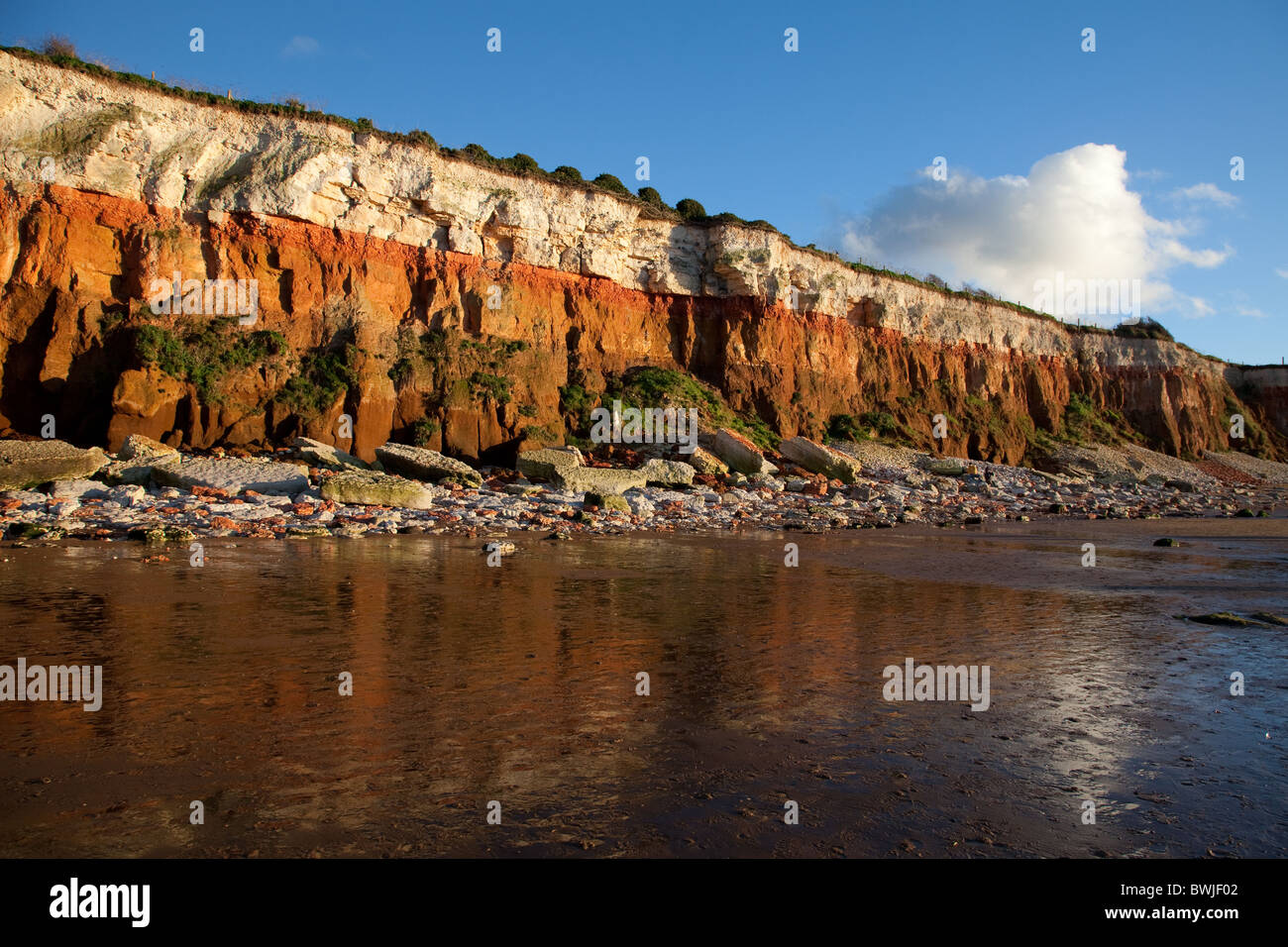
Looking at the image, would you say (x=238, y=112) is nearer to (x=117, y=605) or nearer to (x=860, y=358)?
(x=117, y=605)

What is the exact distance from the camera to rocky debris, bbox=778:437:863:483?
89.7 feet

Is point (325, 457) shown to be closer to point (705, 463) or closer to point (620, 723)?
point (705, 463)

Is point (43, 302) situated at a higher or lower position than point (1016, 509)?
higher

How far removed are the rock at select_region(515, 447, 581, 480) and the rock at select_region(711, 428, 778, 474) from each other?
664cm

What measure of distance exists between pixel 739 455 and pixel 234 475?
49.8 ft

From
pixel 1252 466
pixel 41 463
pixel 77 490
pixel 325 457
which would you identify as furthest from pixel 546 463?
pixel 1252 466

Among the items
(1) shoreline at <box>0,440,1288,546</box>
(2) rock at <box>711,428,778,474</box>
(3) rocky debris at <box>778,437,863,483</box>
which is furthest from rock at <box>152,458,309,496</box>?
(3) rocky debris at <box>778,437,863,483</box>

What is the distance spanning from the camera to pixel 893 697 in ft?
16.9

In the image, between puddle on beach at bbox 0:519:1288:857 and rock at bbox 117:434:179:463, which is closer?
puddle on beach at bbox 0:519:1288:857

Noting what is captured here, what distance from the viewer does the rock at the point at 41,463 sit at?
1538 centimetres

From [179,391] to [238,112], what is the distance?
9246 millimetres

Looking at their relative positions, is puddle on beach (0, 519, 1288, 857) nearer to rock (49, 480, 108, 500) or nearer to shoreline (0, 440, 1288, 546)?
shoreline (0, 440, 1288, 546)

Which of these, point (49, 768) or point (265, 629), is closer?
point (49, 768)
